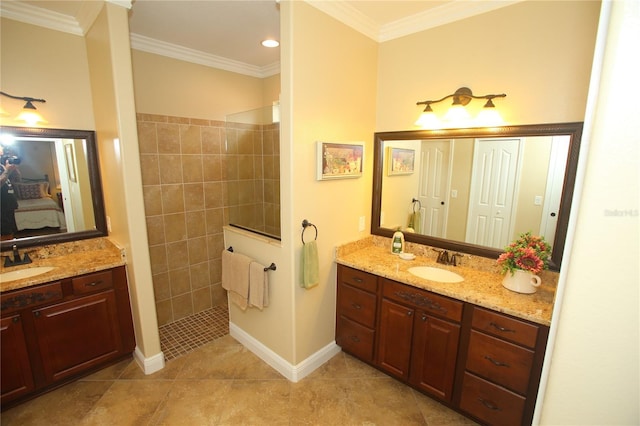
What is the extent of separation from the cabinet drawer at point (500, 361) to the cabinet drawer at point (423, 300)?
0.17 metres

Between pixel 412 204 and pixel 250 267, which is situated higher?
pixel 412 204

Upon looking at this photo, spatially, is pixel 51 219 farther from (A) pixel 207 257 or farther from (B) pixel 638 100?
(B) pixel 638 100

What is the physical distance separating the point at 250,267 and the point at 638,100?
7.53 ft

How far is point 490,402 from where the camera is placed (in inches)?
69.7

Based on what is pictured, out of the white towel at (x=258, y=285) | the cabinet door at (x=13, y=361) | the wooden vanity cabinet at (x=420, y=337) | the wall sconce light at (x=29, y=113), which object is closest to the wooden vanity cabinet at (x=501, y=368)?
the wooden vanity cabinet at (x=420, y=337)

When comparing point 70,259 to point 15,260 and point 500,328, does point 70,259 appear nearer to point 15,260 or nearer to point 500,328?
point 15,260

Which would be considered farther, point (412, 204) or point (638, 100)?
point (412, 204)

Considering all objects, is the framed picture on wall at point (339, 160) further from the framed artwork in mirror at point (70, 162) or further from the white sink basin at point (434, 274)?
the framed artwork in mirror at point (70, 162)

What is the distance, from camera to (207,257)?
333 centimetres

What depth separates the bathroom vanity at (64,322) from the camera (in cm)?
190

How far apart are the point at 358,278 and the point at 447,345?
761 millimetres

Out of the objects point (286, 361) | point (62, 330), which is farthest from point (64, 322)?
point (286, 361)

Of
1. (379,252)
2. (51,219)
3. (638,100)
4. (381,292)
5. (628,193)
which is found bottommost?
(381,292)

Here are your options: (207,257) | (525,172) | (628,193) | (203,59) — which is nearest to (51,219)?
(207,257)
